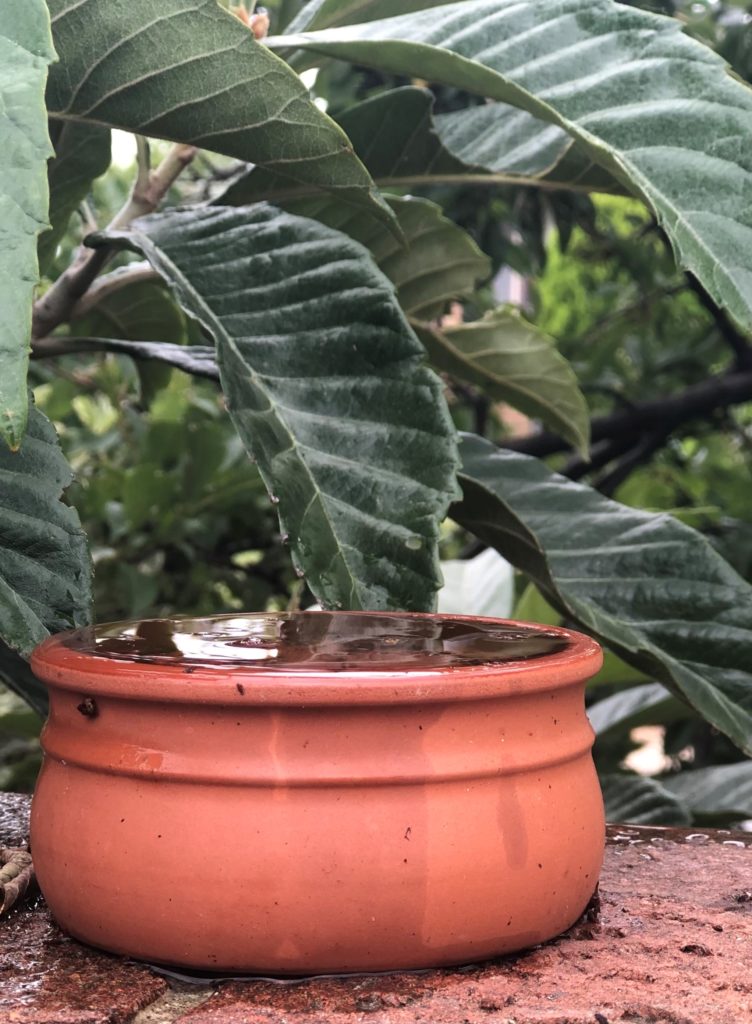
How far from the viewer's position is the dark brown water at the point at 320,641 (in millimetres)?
579

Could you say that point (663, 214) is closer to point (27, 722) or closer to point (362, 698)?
point (362, 698)

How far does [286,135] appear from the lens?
Result: 0.74m

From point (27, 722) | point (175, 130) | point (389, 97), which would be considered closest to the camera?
point (175, 130)

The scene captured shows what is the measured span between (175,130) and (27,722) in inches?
27.7

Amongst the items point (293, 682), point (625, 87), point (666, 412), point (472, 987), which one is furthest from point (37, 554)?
point (666, 412)

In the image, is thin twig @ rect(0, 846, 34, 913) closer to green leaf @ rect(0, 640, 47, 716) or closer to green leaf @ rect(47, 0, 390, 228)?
green leaf @ rect(0, 640, 47, 716)

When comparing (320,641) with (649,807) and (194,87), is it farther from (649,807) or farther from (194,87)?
(649,807)

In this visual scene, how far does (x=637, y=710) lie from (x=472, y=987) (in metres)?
0.85

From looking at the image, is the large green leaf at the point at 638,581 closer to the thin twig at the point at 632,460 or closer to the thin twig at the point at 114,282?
the thin twig at the point at 114,282

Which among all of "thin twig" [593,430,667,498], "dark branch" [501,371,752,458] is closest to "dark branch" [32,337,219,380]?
"dark branch" [501,371,752,458]

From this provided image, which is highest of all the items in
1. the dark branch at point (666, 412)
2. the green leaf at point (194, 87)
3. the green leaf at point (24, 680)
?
the green leaf at point (194, 87)

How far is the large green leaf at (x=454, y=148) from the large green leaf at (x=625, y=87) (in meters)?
0.19

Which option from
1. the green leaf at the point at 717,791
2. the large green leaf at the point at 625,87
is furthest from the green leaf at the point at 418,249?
the green leaf at the point at 717,791

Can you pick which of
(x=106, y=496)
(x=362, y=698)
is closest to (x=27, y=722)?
(x=106, y=496)
